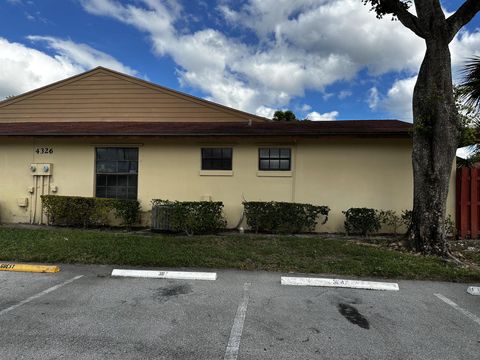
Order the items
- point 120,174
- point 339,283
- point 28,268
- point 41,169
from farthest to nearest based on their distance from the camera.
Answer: point 41,169 → point 120,174 → point 28,268 → point 339,283

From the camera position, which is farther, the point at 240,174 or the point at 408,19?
the point at 240,174

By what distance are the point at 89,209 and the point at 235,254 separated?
566 centimetres

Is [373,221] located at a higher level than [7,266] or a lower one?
higher

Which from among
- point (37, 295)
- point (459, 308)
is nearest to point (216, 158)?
point (37, 295)

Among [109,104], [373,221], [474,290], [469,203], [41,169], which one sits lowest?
[474,290]

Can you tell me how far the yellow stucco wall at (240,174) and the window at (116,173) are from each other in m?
0.22

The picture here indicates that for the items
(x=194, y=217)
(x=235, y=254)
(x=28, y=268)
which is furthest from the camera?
(x=194, y=217)

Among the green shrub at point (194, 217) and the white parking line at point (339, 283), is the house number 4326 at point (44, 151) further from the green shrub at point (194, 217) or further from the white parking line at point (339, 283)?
the white parking line at point (339, 283)

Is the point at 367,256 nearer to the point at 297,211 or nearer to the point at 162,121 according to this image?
the point at 297,211

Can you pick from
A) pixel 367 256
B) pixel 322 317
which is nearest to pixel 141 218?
pixel 367 256

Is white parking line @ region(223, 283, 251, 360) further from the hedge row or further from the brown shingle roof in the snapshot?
the brown shingle roof

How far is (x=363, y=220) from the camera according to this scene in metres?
9.36

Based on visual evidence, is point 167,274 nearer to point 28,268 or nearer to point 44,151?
point 28,268

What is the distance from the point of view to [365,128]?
392 inches
